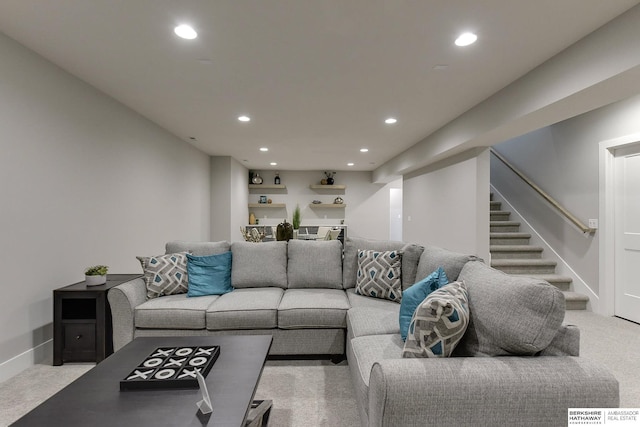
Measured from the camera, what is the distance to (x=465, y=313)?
1.39m

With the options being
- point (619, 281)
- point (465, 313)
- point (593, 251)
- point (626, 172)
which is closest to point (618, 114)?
point (626, 172)

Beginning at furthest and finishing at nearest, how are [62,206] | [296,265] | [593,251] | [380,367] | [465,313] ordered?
1. [593,251]
2. [296,265]
3. [62,206]
4. [465,313]
5. [380,367]

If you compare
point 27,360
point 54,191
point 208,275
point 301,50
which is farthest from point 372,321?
Answer: point 54,191

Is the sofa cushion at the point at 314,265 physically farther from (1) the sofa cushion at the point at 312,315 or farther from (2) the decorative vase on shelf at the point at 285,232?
(2) the decorative vase on shelf at the point at 285,232

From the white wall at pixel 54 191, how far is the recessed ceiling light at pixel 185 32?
1.31 metres

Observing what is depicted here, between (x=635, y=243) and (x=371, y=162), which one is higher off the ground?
(x=371, y=162)

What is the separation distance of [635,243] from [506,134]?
1877mm

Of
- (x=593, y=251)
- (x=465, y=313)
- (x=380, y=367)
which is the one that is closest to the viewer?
(x=380, y=367)

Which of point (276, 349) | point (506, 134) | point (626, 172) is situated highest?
point (506, 134)

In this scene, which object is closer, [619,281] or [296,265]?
[296,265]

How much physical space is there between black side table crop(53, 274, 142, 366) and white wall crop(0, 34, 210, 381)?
8.1 inches

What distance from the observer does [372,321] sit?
214cm

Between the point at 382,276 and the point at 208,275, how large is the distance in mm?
1561

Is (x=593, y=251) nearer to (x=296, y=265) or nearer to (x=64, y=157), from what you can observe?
(x=296, y=265)
